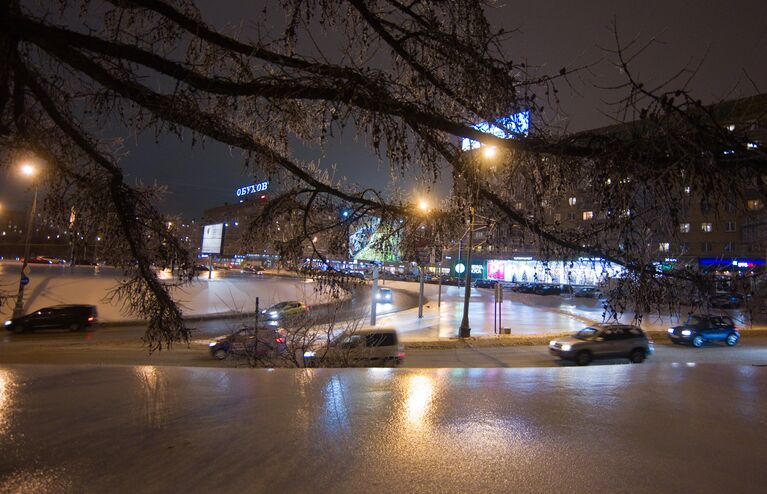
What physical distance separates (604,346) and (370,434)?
49.3ft

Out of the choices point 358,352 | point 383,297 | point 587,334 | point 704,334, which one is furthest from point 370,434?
point 383,297

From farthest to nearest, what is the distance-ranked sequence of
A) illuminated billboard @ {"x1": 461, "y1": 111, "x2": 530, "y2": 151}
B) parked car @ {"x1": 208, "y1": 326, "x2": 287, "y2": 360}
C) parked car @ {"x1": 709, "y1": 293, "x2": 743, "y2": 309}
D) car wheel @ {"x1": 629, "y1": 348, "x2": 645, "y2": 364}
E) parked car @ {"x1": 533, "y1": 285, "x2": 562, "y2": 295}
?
1. parked car @ {"x1": 533, "y1": 285, "x2": 562, "y2": 295}
2. car wheel @ {"x1": 629, "y1": 348, "x2": 645, "y2": 364}
3. parked car @ {"x1": 208, "y1": 326, "x2": 287, "y2": 360}
4. parked car @ {"x1": 709, "y1": 293, "x2": 743, "y2": 309}
5. illuminated billboard @ {"x1": 461, "y1": 111, "x2": 530, "y2": 151}

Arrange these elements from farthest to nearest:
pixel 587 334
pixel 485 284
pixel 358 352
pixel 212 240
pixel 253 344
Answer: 1. pixel 485 284
2. pixel 212 240
3. pixel 587 334
4. pixel 253 344
5. pixel 358 352

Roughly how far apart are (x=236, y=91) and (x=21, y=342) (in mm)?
21540

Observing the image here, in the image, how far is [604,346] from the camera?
52.4 ft

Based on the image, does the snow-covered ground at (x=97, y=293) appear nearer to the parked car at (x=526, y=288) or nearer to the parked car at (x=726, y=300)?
the parked car at (x=726, y=300)

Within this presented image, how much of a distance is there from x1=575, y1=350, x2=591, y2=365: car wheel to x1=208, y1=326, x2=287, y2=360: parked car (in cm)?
995

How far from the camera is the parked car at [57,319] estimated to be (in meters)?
21.9

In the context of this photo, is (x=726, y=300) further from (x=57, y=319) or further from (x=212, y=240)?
(x=212, y=240)

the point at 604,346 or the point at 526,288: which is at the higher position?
the point at 526,288

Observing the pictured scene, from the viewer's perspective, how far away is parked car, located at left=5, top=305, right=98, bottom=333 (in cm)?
2194

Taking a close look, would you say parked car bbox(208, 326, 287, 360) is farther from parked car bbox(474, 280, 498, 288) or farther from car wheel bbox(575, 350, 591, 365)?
parked car bbox(474, 280, 498, 288)

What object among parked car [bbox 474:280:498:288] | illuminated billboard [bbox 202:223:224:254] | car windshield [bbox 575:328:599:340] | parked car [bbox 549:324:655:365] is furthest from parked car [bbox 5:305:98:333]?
parked car [bbox 474:280:498:288]

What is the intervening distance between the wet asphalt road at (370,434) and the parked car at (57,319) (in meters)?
21.3
